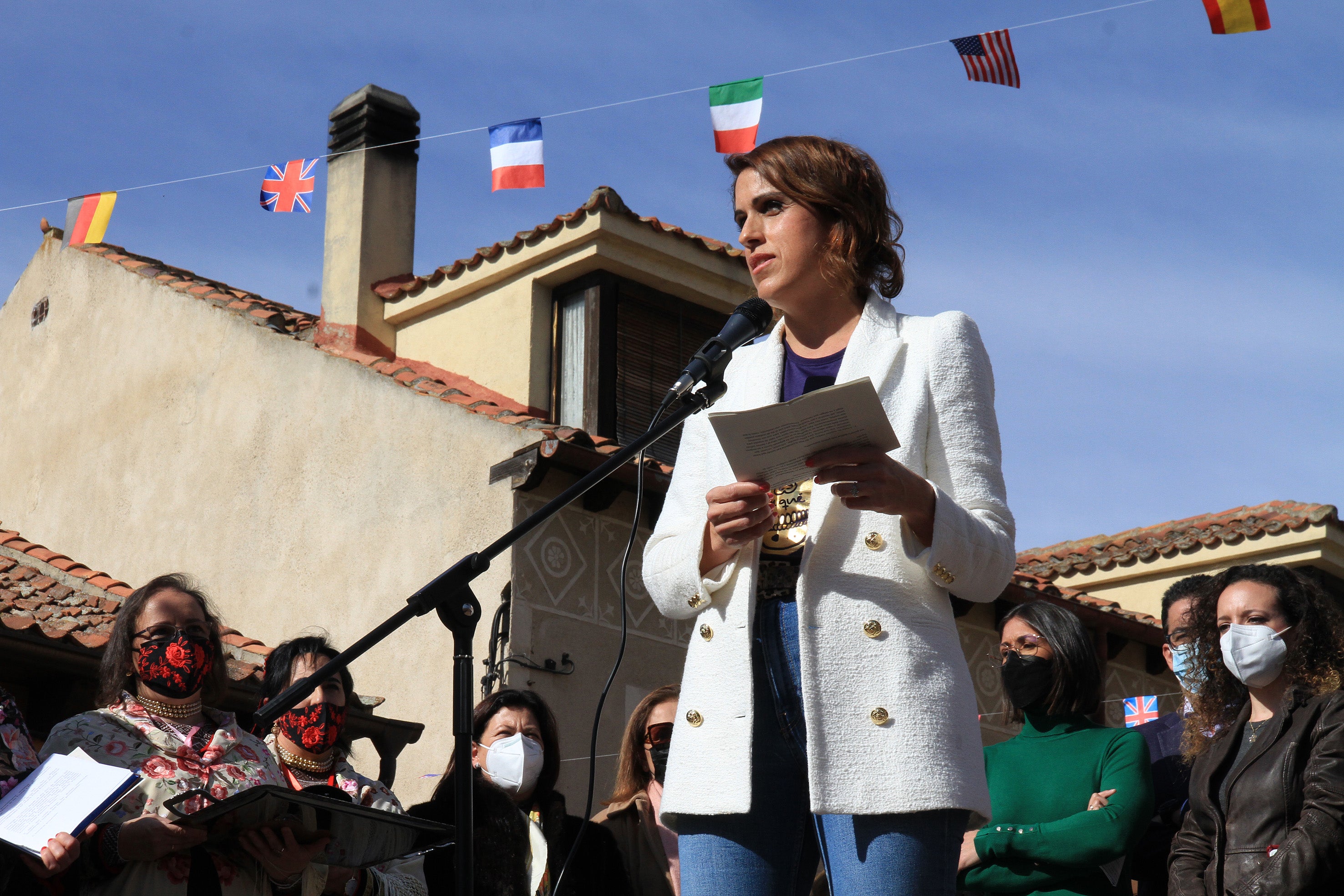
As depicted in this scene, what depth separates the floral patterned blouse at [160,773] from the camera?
4223 millimetres

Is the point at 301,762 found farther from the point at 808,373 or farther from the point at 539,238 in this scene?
the point at 539,238

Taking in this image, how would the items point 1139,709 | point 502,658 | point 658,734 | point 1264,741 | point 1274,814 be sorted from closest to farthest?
point 1274,814 → point 1264,741 → point 658,734 → point 502,658 → point 1139,709

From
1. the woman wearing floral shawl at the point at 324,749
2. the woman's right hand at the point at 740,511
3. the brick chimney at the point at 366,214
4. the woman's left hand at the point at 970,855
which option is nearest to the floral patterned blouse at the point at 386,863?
the woman wearing floral shawl at the point at 324,749

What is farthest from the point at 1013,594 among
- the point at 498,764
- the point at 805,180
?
the point at 805,180

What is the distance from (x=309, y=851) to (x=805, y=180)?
2502 mm

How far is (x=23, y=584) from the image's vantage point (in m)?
9.48

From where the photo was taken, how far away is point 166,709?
457 cm

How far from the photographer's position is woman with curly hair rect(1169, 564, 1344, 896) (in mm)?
3920

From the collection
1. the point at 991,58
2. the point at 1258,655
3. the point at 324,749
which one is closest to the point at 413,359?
the point at 991,58

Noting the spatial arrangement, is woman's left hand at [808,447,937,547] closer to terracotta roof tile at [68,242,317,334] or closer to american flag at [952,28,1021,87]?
american flag at [952,28,1021,87]

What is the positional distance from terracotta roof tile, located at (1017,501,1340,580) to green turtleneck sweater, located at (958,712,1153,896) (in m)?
9.83

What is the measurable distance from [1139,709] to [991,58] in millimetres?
6142

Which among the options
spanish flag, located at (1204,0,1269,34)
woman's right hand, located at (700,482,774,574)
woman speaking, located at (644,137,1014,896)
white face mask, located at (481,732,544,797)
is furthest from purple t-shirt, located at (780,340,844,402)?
spanish flag, located at (1204,0,1269,34)

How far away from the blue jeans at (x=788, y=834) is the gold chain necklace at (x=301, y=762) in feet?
10.1
